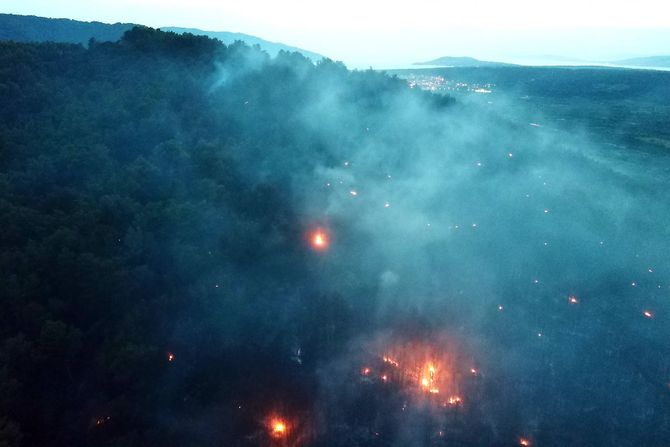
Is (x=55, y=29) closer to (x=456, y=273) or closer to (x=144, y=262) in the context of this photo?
(x=144, y=262)

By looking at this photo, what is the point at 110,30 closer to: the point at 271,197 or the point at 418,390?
the point at 271,197

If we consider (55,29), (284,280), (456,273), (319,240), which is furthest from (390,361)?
(55,29)

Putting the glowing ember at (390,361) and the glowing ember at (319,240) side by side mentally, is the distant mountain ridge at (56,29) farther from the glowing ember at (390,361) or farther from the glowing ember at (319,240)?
the glowing ember at (390,361)

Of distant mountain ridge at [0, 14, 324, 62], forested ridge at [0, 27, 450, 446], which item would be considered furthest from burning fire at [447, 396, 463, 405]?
distant mountain ridge at [0, 14, 324, 62]

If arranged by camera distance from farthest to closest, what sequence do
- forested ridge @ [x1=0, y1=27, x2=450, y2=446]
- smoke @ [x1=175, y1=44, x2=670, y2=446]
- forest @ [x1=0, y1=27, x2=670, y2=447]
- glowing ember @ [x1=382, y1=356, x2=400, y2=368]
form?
glowing ember @ [x1=382, y1=356, x2=400, y2=368] < smoke @ [x1=175, y1=44, x2=670, y2=446] < forest @ [x1=0, y1=27, x2=670, y2=447] < forested ridge @ [x1=0, y1=27, x2=450, y2=446]

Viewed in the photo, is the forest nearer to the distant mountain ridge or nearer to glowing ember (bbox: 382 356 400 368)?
glowing ember (bbox: 382 356 400 368)

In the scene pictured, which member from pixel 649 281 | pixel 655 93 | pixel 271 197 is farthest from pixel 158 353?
pixel 655 93

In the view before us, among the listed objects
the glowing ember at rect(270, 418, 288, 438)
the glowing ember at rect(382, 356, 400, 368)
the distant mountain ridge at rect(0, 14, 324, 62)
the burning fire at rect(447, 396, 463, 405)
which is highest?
the distant mountain ridge at rect(0, 14, 324, 62)
